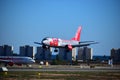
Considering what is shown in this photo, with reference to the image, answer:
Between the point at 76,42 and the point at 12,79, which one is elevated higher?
the point at 76,42

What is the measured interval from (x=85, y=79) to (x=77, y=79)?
1.58m

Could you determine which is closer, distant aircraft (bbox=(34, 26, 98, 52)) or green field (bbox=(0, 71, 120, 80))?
green field (bbox=(0, 71, 120, 80))

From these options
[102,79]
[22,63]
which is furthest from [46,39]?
[102,79]

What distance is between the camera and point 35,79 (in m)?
53.4

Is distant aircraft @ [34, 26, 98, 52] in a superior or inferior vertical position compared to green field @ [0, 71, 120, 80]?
superior

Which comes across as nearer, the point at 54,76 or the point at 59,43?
the point at 54,76

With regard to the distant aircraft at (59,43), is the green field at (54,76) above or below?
below

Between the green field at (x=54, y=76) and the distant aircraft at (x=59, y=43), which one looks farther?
the distant aircraft at (x=59, y=43)

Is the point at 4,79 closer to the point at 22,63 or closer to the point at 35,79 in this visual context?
the point at 35,79

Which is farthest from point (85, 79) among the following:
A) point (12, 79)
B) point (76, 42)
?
point (76, 42)

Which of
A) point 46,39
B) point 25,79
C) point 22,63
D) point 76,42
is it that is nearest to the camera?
point 25,79

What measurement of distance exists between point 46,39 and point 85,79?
4515cm

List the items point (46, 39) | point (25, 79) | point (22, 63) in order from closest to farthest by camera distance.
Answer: point (25, 79) → point (46, 39) → point (22, 63)

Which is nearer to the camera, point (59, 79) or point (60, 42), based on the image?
point (59, 79)
